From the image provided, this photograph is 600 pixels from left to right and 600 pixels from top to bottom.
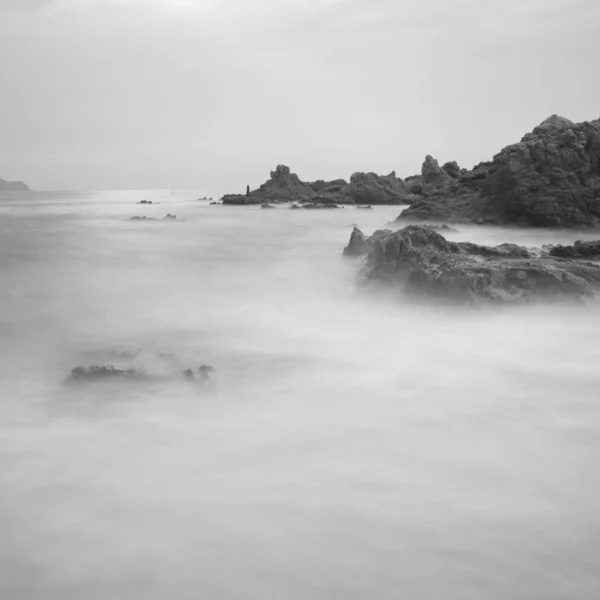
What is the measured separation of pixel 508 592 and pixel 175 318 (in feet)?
21.8

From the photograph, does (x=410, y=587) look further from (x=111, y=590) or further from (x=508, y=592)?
(x=111, y=590)

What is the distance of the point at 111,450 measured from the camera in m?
3.84

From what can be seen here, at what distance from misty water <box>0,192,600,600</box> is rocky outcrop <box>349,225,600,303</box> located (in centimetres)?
35

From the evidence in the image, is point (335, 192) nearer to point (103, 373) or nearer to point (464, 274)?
point (464, 274)

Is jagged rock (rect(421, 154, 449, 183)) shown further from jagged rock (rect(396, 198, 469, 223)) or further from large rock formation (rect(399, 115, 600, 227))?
large rock formation (rect(399, 115, 600, 227))

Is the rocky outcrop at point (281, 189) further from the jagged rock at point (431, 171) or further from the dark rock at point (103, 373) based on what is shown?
the dark rock at point (103, 373)

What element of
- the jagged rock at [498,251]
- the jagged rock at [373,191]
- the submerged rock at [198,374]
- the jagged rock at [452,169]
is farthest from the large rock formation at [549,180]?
the jagged rock at [373,191]

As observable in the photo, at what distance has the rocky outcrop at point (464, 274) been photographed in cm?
766

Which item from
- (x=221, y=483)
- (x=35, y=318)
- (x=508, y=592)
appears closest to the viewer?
(x=508, y=592)

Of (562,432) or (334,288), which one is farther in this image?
(334,288)

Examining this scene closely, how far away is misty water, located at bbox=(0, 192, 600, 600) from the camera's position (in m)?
Answer: 2.60

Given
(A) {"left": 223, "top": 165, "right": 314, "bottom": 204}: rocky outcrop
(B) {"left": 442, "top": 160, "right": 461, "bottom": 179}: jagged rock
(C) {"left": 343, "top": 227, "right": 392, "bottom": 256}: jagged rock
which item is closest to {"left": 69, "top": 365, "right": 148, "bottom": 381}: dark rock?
(C) {"left": 343, "top": 227, "right": 392, "bottom": 256}: jagged rock

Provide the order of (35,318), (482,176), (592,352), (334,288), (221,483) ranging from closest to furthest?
(221,483) < (592,352) < (35,318) < (334,288) < (482,176)

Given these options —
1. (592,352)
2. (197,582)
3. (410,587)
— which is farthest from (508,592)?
(592,352)
